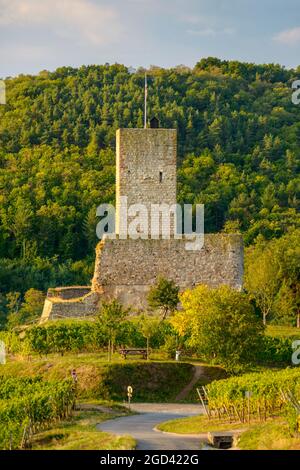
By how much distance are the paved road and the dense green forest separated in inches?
910

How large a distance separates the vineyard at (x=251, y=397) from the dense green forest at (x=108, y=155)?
83.6ft

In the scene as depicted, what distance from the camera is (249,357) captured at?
142 feet

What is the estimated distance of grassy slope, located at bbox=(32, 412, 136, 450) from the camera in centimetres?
2875

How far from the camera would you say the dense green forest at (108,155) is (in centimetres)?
7381

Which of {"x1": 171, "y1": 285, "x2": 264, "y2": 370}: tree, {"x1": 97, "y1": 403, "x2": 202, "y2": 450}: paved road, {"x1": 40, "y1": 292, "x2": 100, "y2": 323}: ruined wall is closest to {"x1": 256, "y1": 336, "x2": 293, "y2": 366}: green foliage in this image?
{"x1": 171, "y1": 285, "x2": 264, "y2": 370}: tree

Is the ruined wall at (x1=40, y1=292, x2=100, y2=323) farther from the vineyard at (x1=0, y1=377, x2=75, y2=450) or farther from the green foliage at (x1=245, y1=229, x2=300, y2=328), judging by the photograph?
→ the vineyard at (x1=0, y1=377, x2=75, y2=450)

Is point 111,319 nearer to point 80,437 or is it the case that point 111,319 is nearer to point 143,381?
point 143,381

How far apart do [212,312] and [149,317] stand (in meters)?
4.73

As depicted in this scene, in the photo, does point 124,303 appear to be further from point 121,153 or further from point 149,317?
point 121,153

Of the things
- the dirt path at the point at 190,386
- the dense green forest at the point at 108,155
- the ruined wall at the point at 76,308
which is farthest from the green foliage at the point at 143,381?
the dense green forest at the point at 108,155

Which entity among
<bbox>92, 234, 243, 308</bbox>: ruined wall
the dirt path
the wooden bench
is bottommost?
the dirt path

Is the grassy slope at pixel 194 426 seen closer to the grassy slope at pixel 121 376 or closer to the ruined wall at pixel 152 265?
the grassy slope at pixel 121 376

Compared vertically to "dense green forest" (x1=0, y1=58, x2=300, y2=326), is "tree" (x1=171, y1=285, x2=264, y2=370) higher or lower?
lower
